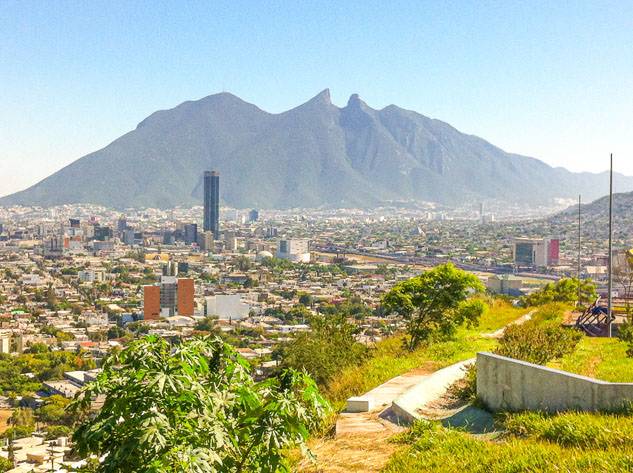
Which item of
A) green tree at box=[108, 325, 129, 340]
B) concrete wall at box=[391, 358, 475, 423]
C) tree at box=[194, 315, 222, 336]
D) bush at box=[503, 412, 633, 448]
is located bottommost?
green tree at box=[108, 325, 129, 340]

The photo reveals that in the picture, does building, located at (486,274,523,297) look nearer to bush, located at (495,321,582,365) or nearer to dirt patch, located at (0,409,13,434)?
dirt patch, located at (0,409,13,434)

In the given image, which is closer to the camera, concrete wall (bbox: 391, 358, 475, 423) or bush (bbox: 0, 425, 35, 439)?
concrete wall (bbox: 391, 358, 475, 423)

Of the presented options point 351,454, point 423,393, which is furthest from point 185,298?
point 351,454

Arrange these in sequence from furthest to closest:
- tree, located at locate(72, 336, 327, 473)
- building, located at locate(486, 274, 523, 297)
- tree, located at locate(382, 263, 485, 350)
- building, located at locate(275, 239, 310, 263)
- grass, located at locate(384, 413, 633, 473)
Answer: building, located at locate(275, 239, 310, 263), building, located at locate(486, 274, 523, 297), tree, located at locate(382, 263, 485, 350), grass, located at locate(384, 413, 633, 473), tree, located at locate(72, 336, 327, 473)

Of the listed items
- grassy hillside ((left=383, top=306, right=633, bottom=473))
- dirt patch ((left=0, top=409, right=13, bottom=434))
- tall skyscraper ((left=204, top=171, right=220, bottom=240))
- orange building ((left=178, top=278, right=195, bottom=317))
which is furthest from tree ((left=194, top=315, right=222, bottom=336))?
tall skyscraper ((left=204, top=171, right=220, bottom=240))

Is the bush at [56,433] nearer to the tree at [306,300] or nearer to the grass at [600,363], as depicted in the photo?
the grass at [600,363]

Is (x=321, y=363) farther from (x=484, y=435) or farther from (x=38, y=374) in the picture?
(x=38, y=374)

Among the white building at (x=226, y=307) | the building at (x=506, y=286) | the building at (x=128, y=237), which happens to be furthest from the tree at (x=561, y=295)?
the building at (x=128, y=237)
